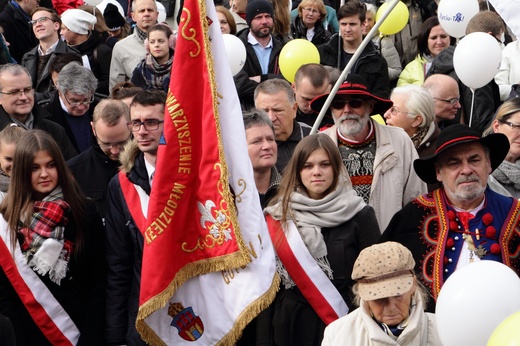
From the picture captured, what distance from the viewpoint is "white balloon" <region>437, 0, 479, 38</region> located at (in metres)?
10.3

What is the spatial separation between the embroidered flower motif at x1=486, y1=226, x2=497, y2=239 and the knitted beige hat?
104 cm

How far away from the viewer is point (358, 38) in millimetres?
10883

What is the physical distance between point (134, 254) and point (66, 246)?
41 cm

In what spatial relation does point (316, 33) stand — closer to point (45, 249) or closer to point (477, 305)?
point (45, 249)

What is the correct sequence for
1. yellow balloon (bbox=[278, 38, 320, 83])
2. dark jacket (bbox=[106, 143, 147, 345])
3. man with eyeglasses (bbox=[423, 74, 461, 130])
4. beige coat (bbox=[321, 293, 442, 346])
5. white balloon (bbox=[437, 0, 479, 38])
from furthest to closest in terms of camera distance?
white balloon (bbox=[437, 0, 479, 38])
yellow balloon (bbox=[278, 38, 320, 83])
man with eyeglasses (bbox=[423, 74, 461, 130])
dark jacket (bbox=[106, 143, 147, 345])
beige coat (bbox=[321, 293, 442, 346])

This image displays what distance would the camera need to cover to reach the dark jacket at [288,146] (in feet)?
24.8

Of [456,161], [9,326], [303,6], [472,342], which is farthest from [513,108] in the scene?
[303,6]

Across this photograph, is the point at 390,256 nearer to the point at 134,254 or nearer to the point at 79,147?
the point at 134,254

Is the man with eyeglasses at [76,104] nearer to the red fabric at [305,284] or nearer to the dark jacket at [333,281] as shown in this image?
the red fabric at [305,284]

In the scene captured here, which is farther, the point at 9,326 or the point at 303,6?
the point at 303,6

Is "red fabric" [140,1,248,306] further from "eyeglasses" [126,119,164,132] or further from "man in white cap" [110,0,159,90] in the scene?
"man in white cap" [110,0,159,90]

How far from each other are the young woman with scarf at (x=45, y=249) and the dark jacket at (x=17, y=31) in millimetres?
5842

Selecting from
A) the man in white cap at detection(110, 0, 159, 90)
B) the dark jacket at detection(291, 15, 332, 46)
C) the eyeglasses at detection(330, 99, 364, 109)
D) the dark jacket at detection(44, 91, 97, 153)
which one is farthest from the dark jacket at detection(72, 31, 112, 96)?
the eyeglasses at detection(330, 99, 364, 109)

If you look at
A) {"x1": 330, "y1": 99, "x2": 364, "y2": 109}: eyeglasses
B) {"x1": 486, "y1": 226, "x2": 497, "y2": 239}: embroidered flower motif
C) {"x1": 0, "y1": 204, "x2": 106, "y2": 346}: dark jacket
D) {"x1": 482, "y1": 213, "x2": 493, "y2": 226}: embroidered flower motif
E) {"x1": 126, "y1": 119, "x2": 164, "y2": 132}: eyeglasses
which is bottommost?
{"x1": 0, "y1": 204, "x2": 106, "y2": 346}: dark jacket
